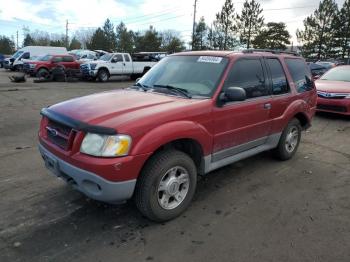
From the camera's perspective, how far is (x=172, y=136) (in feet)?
11.6

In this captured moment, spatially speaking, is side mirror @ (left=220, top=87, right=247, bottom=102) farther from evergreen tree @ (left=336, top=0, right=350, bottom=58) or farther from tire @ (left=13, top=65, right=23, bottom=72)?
evergreen tree @ (left=336, top=0, right=350, bottom=58)

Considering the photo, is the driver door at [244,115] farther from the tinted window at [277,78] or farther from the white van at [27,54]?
the white van at [27,54]

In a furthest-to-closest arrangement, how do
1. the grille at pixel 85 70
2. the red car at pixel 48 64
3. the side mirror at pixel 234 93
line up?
1. the red car at pixel 48 64
2. the grille at pixel 85 70
3. the side mirror at pixel 234 93

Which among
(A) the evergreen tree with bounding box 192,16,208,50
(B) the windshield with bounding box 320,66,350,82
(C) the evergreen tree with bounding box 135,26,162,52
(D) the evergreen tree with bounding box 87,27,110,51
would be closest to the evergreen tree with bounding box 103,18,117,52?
(D) the evergreen tree with bounding box 87,27,110,51

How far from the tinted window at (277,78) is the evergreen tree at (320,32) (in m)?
52.7

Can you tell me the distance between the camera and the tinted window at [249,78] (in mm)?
4402

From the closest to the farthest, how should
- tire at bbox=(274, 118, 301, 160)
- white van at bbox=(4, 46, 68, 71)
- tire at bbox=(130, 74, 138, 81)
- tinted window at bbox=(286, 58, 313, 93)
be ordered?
1. tire at bbox=(274, 118, 301, 160)
2. tinted window at bbox=(286, 58, 313, 93)
3. tire at bbox=(130, 74, 138, 81)
4. white van at bbox=(4, 46, 68, 71)

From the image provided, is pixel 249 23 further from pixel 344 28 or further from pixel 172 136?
pixel 172 136

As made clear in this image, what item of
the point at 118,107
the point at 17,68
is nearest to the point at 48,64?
the point at 17,68

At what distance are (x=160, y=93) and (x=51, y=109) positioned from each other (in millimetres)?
1320

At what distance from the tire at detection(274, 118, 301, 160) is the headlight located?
10.5 feet

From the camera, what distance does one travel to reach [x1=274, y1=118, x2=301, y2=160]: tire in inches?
219

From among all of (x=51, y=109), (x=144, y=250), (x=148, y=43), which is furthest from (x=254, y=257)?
(x=148, y=43)

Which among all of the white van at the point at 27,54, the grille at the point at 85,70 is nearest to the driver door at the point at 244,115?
the grille at the point at 85,70
